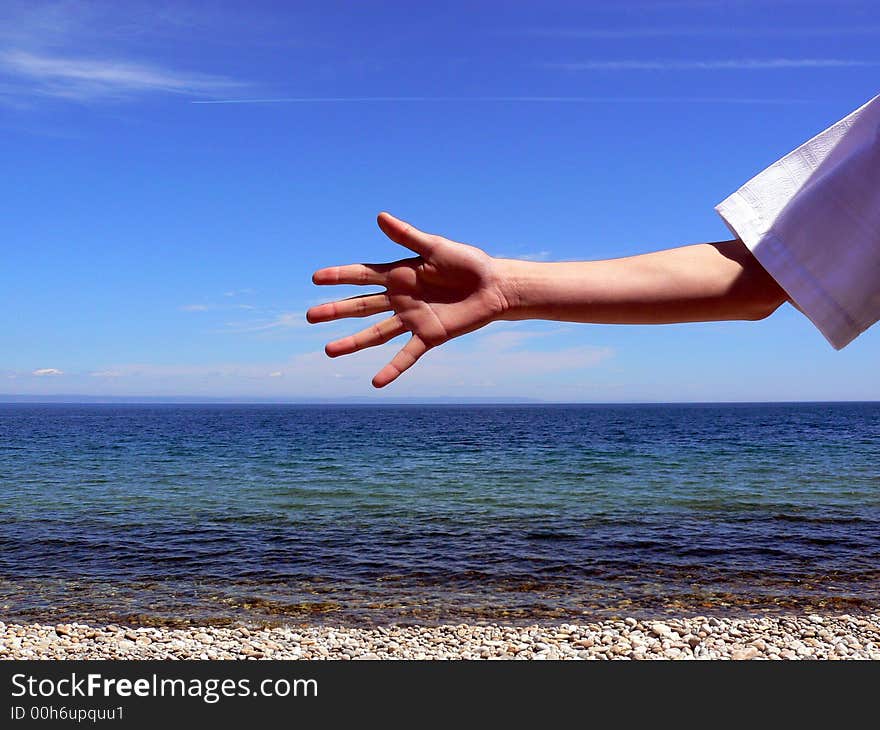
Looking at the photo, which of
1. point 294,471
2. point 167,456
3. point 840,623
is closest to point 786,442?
point 294,471

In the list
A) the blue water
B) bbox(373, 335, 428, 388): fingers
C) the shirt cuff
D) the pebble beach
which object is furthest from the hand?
the blue water

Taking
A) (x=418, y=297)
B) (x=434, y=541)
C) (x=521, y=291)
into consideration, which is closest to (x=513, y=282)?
(x=521, y=291)

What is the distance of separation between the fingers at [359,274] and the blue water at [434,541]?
8306 millimetres

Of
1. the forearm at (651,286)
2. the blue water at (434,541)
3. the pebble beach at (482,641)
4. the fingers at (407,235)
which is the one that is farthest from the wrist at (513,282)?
the blue water at (434,541)

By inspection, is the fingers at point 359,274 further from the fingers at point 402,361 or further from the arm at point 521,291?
the fingers at point 402,361

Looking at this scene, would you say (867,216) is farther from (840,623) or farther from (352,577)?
(352,577)

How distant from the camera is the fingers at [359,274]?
2219mm

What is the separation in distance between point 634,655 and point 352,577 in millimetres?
5426

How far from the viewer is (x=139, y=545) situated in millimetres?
15555

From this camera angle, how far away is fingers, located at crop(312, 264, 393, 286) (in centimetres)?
222

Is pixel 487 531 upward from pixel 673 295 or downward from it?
downward

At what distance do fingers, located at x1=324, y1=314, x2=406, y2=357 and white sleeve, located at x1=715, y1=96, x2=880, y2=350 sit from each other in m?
0.96

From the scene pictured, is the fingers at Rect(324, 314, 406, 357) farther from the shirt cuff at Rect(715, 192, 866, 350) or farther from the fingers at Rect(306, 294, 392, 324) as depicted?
the shirt cuff at Rect(715, 192, 866, 350)

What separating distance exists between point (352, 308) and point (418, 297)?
0.20 meters
